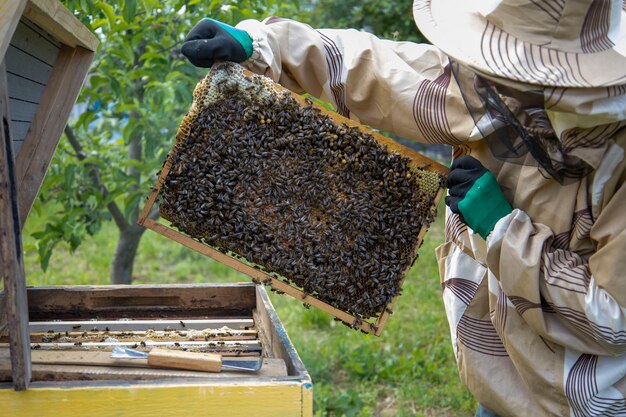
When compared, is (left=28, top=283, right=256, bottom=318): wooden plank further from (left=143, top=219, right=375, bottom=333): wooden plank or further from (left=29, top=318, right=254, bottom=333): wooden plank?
(left=143, top=219, right=375, bottom=333): wooden plank

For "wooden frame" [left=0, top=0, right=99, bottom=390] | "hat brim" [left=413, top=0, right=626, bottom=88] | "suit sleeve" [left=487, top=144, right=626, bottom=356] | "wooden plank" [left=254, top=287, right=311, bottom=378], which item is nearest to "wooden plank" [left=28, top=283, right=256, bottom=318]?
"wooden plank" [left=254, top=287, right=311, bottom=378]

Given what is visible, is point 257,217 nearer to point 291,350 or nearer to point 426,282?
point 291,350

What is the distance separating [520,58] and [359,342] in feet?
12.7

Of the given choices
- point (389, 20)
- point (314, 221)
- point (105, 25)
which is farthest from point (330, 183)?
point (389, 20)

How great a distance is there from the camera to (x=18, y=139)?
2305 mm

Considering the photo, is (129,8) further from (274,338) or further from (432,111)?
(274,338)

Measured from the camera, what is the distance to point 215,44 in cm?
236

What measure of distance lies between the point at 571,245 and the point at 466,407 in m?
2.58

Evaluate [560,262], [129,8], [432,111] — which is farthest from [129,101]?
[560,262]

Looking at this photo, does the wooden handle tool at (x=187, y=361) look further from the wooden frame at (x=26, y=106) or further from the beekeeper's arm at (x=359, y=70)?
the beekeeper's arm at (x=359, y=70)

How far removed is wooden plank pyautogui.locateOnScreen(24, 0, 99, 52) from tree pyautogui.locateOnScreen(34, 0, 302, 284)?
1.03 m

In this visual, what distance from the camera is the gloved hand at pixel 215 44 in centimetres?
237

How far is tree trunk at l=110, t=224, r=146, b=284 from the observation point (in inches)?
180

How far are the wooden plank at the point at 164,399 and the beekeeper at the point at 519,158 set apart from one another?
0.80 metres
